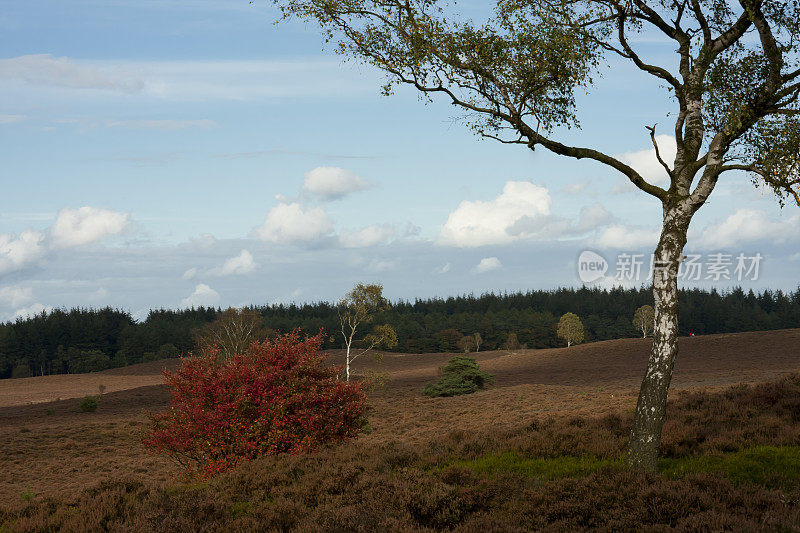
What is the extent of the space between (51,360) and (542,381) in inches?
3702

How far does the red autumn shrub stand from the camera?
12750mm

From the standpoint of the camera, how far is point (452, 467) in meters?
10.2

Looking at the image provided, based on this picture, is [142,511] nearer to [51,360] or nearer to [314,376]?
[314,376]

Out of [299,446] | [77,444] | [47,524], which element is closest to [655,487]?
[299,446]

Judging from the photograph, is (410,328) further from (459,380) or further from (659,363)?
A: (659,363)

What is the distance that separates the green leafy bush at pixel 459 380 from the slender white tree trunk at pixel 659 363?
32.1 metres

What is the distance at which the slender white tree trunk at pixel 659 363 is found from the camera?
32.9 ft

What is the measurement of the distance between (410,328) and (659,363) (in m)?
108

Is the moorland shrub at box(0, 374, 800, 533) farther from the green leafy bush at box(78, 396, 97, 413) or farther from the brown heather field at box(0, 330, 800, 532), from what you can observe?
the green leafy bush at box(78, 396, 97, 413)

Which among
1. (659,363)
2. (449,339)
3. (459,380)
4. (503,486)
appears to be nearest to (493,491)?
(503,486)

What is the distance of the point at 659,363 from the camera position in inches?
397

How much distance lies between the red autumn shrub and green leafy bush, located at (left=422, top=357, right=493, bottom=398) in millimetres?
28401

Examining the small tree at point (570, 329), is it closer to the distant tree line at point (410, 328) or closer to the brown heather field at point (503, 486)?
the distant tree line at point (410, 328)

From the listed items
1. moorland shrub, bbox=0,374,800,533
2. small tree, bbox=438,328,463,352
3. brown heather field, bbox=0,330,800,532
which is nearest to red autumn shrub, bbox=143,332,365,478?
brown heather field, bbox=0,330,800,532
